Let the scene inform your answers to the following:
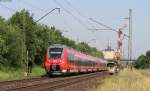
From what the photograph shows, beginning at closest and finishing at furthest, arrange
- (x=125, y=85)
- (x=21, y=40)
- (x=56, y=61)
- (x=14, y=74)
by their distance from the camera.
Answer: (x=125, y=85) < (x=56, y=61) < (x=14, y=74) < (x=21, y=40)

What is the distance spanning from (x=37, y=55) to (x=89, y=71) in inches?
478

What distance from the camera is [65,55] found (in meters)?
51.5

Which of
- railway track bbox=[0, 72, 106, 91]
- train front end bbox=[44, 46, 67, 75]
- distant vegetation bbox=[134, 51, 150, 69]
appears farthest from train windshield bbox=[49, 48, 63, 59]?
distant vegetation bbox=[134, 51, 150, 69]

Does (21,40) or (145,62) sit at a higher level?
(21,40)

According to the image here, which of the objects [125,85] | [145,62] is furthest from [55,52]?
[145,62]

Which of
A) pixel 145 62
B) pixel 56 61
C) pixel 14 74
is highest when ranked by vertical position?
pixel 145 62

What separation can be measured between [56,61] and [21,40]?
8594mm

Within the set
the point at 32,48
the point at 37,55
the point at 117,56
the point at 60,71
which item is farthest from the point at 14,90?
the point at 117,56

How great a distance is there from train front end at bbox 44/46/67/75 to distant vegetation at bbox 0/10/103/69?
2755 mm

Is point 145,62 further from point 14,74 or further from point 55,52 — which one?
point 14,74

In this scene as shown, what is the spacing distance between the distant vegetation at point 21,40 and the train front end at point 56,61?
2755mm

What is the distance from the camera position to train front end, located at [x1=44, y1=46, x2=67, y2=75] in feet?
167

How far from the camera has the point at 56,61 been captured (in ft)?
168

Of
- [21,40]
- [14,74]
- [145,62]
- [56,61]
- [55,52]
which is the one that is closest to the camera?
[56,61]
